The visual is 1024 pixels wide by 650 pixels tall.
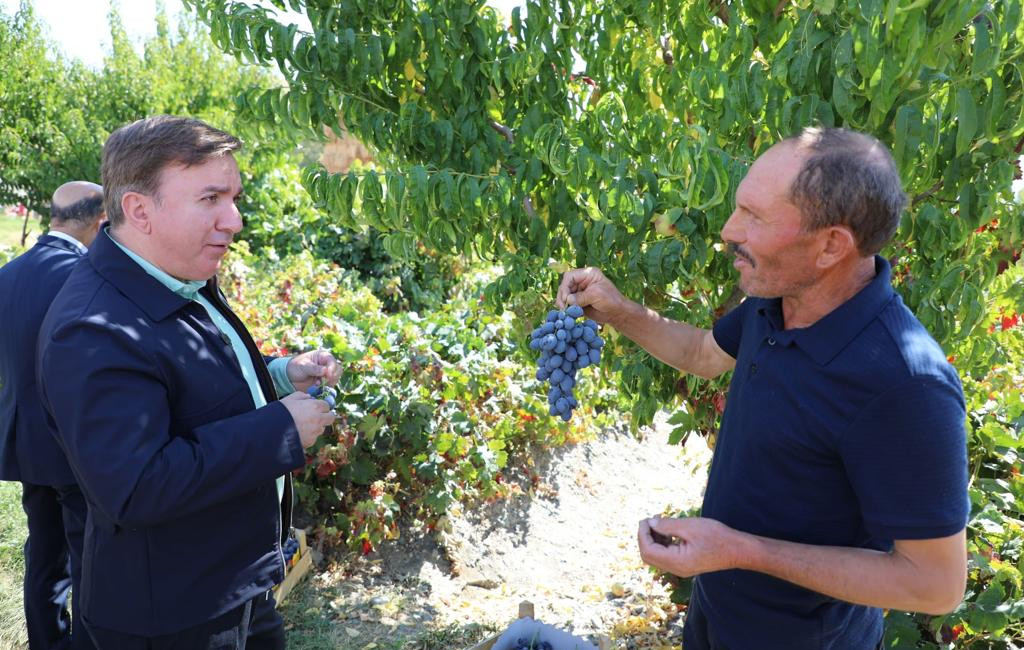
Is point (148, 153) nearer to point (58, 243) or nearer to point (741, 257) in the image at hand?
point (741, 257)

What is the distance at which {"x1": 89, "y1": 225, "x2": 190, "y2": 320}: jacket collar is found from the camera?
1.96 m

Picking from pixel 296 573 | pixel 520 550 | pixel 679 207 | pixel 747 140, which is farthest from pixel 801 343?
pixel 520 550

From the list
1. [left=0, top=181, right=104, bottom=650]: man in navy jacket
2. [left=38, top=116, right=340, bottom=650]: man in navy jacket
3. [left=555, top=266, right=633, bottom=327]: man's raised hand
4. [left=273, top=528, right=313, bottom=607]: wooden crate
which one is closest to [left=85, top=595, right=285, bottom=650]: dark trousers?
[left=38, top=116, right=340, bottom=650]: man in navy jacket

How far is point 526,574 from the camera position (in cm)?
495

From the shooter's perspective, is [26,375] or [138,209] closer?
[138,209]

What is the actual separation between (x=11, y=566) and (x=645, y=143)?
4.19 meters

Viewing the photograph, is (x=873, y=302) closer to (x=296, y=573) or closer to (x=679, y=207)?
(x=679, y=207)

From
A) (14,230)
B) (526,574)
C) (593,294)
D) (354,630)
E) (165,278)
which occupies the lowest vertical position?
(526,574)

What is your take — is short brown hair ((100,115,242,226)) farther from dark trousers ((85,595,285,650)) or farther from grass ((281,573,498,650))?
grass ((281,573,498,650))

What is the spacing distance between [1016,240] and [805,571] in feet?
4.08

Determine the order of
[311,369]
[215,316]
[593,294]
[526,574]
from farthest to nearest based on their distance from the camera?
[526,574], [311,369], [593,294], [215,316]

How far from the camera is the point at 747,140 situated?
2459 mm

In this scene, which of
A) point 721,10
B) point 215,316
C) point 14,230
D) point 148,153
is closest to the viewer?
point 148,153

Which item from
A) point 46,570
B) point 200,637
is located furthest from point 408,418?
point 200,637
